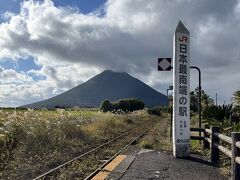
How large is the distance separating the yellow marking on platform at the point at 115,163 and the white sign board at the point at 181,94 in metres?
1.75

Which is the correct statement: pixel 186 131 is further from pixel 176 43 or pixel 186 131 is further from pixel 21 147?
pixel 21 147

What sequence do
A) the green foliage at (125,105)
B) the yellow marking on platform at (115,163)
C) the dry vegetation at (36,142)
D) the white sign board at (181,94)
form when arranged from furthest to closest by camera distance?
the green foliage at (125,105)
the white sign board at (181,94)
the dry vegetation at (36,142)
the yellow marking on platform at (115,163)

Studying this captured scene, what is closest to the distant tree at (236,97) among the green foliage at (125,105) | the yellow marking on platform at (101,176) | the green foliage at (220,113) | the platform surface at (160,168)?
the green foliage at (220,113)

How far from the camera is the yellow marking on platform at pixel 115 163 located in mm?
12347

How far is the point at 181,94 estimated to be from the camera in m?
14.6

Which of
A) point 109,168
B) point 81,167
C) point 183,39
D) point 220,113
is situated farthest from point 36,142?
point 220,113

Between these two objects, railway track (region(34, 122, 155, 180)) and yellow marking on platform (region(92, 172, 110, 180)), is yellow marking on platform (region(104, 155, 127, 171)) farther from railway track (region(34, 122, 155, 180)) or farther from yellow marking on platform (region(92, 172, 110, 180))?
yellow marking on platform (region(92, 172, 110, 180))

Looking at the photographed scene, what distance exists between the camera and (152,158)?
1412 centimetres

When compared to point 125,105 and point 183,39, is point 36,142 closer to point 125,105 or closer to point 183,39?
point 183,39

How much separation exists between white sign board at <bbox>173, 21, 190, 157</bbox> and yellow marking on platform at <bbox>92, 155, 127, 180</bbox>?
1.81m

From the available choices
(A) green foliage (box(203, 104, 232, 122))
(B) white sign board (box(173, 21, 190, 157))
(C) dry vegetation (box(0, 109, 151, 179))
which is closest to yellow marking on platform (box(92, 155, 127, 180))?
(C) dry vegetation (box(0, 109, 151, 179))

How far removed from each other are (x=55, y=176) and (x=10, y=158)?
9.50ft

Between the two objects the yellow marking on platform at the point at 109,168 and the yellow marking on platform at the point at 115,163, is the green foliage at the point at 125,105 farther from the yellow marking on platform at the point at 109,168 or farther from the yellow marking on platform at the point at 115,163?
the yellow marking on platform at the point at 109,168

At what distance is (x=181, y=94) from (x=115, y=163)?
126 inches
